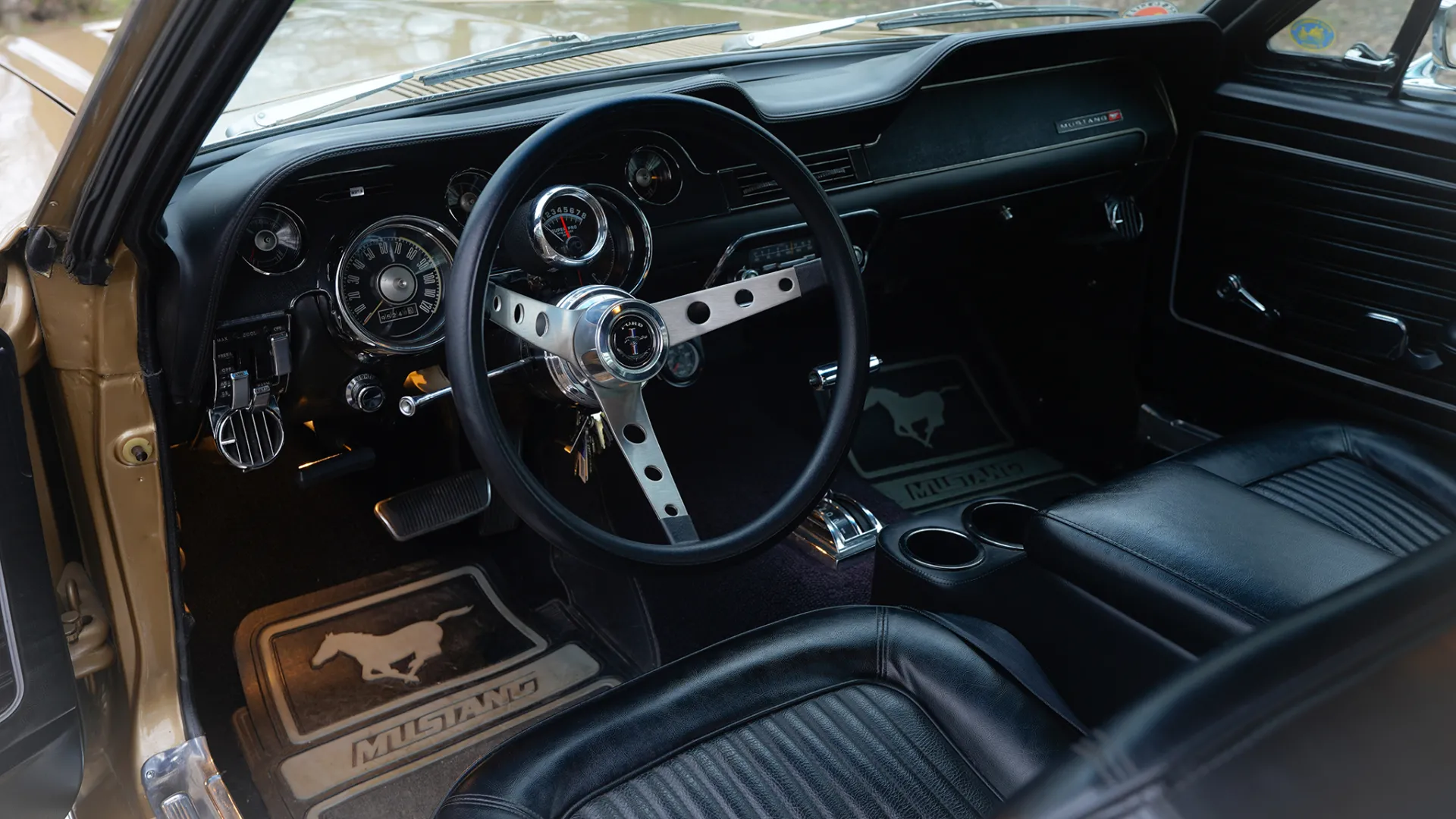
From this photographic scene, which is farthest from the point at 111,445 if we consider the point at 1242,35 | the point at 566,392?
the point at 1242,35

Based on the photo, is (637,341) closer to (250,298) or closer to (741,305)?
(741,305)

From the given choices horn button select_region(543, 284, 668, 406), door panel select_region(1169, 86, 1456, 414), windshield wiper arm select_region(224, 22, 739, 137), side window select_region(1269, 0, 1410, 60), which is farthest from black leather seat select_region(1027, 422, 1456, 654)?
windshield wiper arm select_region(224, 22, 739, 137)

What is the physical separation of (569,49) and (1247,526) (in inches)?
56.5

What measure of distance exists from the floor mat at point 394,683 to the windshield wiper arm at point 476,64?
109cm

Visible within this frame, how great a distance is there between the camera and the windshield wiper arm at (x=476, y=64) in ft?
5.62

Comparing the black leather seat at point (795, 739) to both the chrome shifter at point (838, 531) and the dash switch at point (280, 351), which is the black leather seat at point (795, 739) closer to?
the dash switch at point (280, 351)

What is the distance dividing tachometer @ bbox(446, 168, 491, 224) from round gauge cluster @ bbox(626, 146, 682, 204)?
0.26 metres

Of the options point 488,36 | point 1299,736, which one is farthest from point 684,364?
point 1299,736

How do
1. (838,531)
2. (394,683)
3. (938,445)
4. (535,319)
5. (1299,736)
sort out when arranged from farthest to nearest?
(938,445) → (838,531) → (394,683) → (535,319) → (1299,736)

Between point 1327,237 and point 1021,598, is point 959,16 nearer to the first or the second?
point 1327,237

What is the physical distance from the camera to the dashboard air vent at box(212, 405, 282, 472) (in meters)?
1.66

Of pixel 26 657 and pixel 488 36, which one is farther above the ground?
pixel 488 36

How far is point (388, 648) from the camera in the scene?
226 centimetres

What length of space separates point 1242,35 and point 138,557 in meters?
2.52
